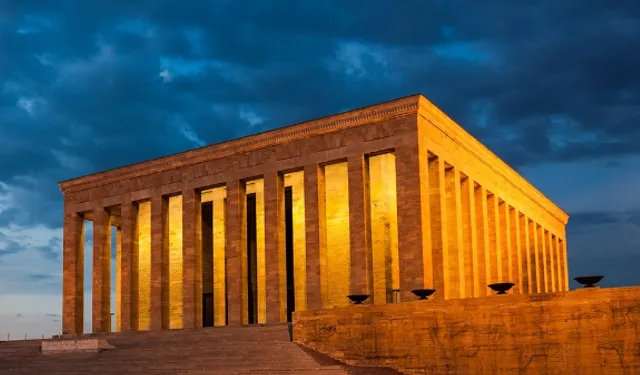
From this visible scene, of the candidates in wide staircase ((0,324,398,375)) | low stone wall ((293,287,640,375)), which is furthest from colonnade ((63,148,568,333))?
low stone wall ((293,287,640,375))

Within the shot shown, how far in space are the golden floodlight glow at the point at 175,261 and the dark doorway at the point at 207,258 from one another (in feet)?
3.80

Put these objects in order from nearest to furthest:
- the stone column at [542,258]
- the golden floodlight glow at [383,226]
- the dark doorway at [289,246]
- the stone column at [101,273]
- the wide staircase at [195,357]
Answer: the wide staircase at [195,357] → the golden floodlight glow at [383,226] → the dark doorway at [289,246] → the stone column at [101,273] → the stone column at [542,258]

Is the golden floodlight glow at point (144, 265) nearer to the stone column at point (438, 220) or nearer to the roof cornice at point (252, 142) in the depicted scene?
the roof cornice at point (252, 142)

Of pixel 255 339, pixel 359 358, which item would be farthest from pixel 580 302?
pixel 255 339

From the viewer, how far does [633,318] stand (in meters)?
18.8

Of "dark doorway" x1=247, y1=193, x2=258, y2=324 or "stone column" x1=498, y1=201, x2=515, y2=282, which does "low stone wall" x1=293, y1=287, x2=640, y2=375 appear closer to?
"dark doorway" x1=247, y1=193, x2=258, y2=324

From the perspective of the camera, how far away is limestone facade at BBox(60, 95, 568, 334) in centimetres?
2942

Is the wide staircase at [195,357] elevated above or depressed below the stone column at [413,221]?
below

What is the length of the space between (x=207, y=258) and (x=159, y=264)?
132 inches

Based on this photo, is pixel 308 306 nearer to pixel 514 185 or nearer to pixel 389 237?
pixel 389 237

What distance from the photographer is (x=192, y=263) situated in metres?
34.6

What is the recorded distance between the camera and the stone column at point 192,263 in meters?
34.3

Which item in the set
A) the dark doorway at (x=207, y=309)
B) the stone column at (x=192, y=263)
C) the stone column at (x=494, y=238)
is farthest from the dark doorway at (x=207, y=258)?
the stone column at (x=494, y=238)

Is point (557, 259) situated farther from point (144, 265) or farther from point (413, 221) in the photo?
point (144, 265)
